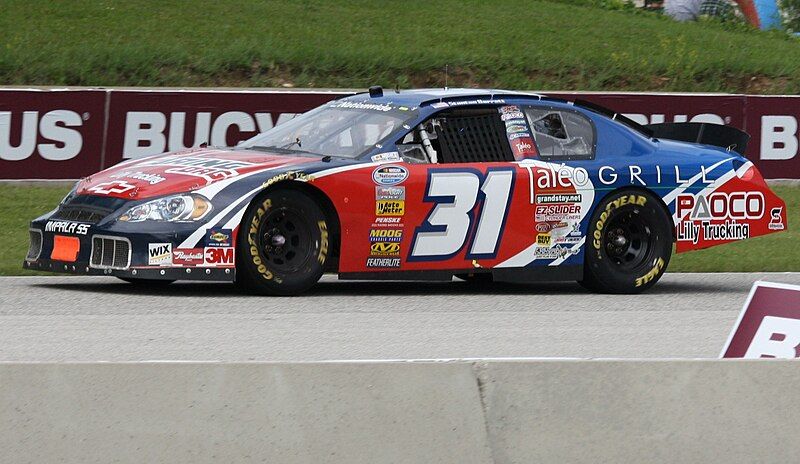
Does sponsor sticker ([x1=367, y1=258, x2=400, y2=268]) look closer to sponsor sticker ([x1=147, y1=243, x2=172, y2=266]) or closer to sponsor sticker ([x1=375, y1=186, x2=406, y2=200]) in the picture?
sponsor sticker ([x1=375, y1=186, x2=406, y2=200])

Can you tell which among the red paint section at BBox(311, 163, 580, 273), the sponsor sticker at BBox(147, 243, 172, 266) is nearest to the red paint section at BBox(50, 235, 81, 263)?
the sponsor sticker at BBox(147, 243, 172, 266)

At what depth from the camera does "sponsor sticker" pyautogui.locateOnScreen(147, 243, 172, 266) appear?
8.39 metres

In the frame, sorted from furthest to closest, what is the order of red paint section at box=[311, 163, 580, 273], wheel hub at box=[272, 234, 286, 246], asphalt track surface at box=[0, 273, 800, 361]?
red paint section at box=[311, 163, 580, 273]
wheel hub at box=[272, 234, 286, 246]
asphalt track surface at box=[0, 273, 800, 361]

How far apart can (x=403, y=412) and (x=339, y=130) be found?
4875 mm

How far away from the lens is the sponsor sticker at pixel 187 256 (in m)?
8.41

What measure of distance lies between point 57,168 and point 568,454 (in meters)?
11.5

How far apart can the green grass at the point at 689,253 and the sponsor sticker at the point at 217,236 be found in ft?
7.75

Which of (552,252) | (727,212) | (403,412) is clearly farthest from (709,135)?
(403,412)

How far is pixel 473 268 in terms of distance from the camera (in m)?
9.23

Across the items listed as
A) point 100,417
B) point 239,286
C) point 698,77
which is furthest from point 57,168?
point 698,77

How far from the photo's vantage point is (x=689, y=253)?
12.6 meters

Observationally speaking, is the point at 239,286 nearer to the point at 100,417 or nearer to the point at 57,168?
the point at 100,417

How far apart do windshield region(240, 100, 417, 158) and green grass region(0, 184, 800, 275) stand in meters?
2.25

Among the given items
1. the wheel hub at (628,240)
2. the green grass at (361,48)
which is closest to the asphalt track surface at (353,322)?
the wheel hub at (628,240)
